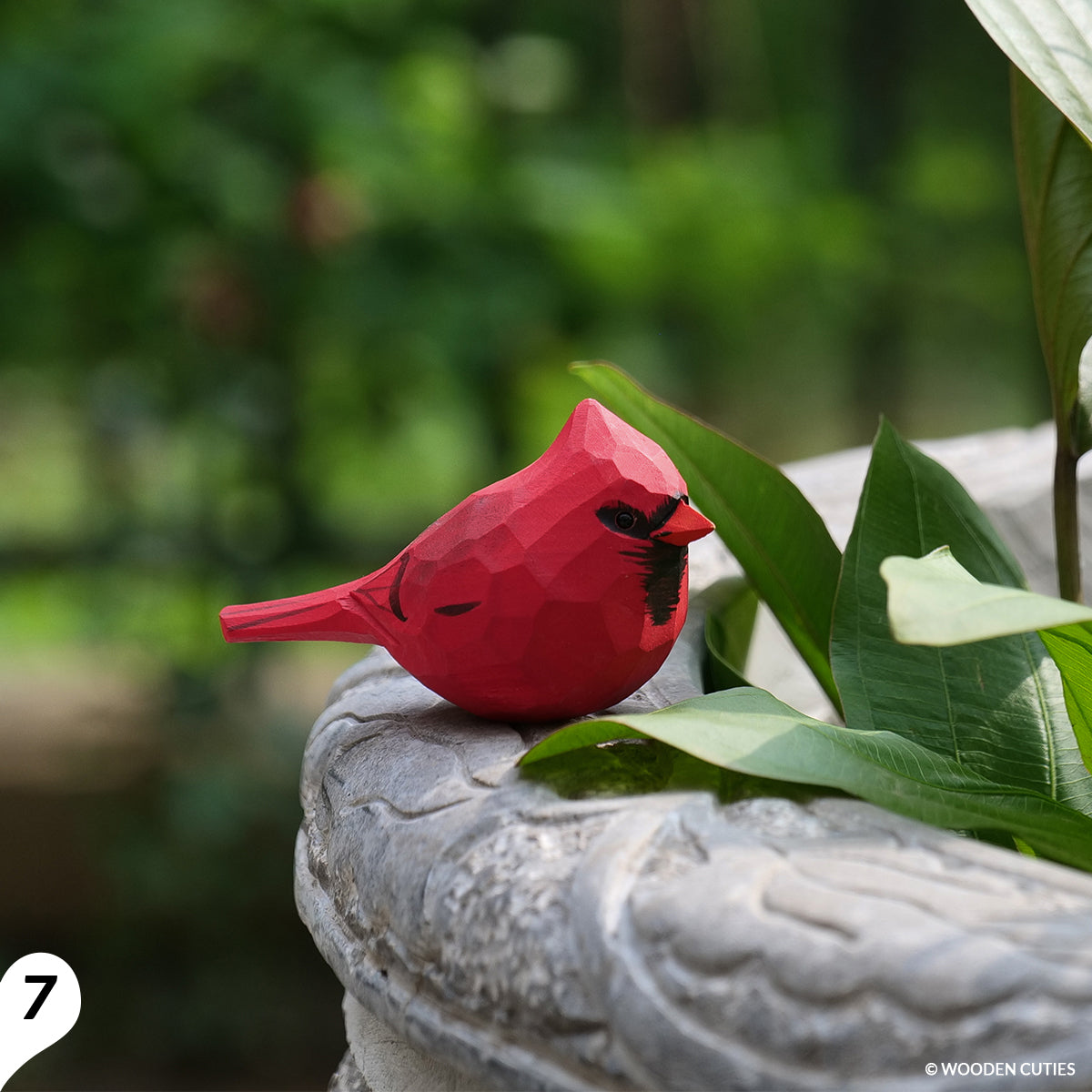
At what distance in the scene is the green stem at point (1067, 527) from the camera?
0.65 m

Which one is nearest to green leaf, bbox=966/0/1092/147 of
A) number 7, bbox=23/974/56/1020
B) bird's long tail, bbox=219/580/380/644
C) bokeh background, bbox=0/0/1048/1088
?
bird's long tail, bbox=219/580/380/644

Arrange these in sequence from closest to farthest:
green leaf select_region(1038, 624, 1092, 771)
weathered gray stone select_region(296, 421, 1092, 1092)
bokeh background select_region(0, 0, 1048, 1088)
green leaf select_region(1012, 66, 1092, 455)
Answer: weathered gray stone select_region(296, 421, 1092, 1092) < green leaf select_region(1038, 624, 1092, 771) < green leaf select_region(1012, 66, 1092, 455) < bokeh background select_region(0, 0, 1048, 1088)

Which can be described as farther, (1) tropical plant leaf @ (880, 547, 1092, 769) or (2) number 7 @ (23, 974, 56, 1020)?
(2) number 7 @ (23, 974, 56, 1020)

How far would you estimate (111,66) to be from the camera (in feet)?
4.60

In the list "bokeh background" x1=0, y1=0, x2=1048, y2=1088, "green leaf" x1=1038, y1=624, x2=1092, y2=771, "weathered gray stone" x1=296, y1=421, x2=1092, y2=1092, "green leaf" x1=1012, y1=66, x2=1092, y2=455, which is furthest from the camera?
"bokeh background" x1=0, y1=0, x2=1048, y2=1088

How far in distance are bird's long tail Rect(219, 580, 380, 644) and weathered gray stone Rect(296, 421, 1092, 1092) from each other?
91 millimetres

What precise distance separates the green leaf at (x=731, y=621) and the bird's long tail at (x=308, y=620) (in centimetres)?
20

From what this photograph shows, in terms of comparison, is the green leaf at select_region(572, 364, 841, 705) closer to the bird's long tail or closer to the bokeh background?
the bird's long tail

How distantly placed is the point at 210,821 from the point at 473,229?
876mm

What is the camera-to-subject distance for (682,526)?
0.53 m

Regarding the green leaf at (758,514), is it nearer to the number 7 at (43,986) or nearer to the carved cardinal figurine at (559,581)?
the carved cardinal figurine at (559,581)

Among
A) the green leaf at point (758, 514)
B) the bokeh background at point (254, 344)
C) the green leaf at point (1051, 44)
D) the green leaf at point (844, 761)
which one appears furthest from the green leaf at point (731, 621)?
the bokeh background at point (254, 344)

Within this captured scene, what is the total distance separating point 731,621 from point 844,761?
29cm

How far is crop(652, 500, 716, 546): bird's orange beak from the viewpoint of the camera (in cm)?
53
